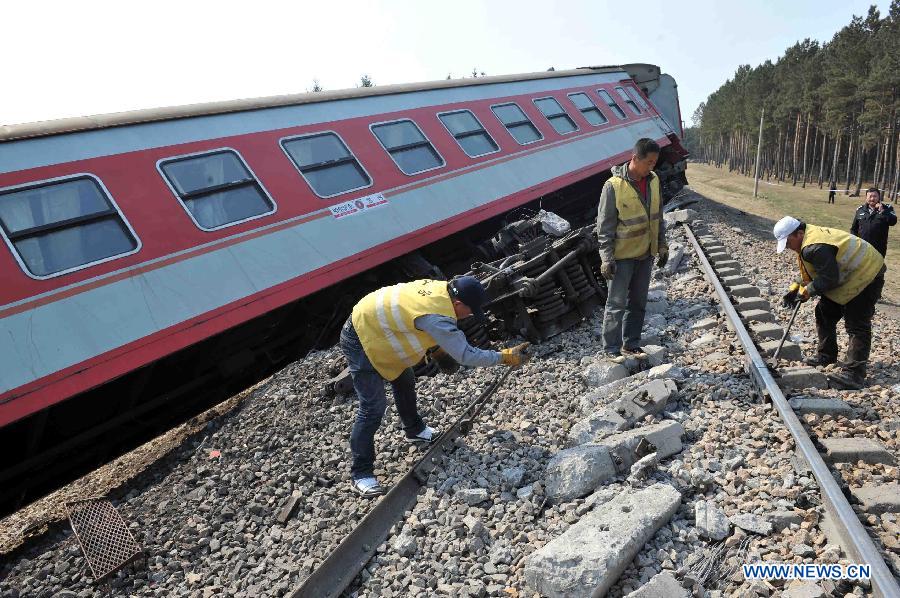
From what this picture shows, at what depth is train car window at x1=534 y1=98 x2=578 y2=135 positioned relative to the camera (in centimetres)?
1001

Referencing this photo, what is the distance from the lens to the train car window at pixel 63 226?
4.27 meters

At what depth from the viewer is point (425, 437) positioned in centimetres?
424

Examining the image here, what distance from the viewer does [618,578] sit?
261 cm

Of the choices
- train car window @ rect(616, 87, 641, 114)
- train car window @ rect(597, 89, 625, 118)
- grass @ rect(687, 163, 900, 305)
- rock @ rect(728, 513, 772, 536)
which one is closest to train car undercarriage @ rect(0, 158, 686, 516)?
rock @ rect(728, 513, 772, 536)

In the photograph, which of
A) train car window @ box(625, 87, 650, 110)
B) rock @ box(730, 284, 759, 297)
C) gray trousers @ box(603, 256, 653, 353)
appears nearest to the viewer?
gray trousers @ box(603, 256, 653, 353)

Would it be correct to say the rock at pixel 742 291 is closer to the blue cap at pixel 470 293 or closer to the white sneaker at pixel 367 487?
the blue cap at pixel 470 293

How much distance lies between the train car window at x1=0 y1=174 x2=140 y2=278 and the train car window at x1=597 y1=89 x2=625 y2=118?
10181mm

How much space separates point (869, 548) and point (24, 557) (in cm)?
526

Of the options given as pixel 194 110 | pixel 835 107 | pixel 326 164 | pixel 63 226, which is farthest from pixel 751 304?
pixel 835 107

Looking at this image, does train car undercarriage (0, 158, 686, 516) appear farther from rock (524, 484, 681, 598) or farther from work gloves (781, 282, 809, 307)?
rock (524, 484, 681, 598)

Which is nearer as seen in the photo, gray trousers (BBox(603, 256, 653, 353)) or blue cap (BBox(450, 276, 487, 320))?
blue cap (BBox(450, 276, 487, 320))

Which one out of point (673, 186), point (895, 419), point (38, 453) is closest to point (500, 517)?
point (895, 419)

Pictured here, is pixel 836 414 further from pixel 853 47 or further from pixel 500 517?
pixel 853 47

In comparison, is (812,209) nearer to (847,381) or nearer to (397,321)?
(847,381)
